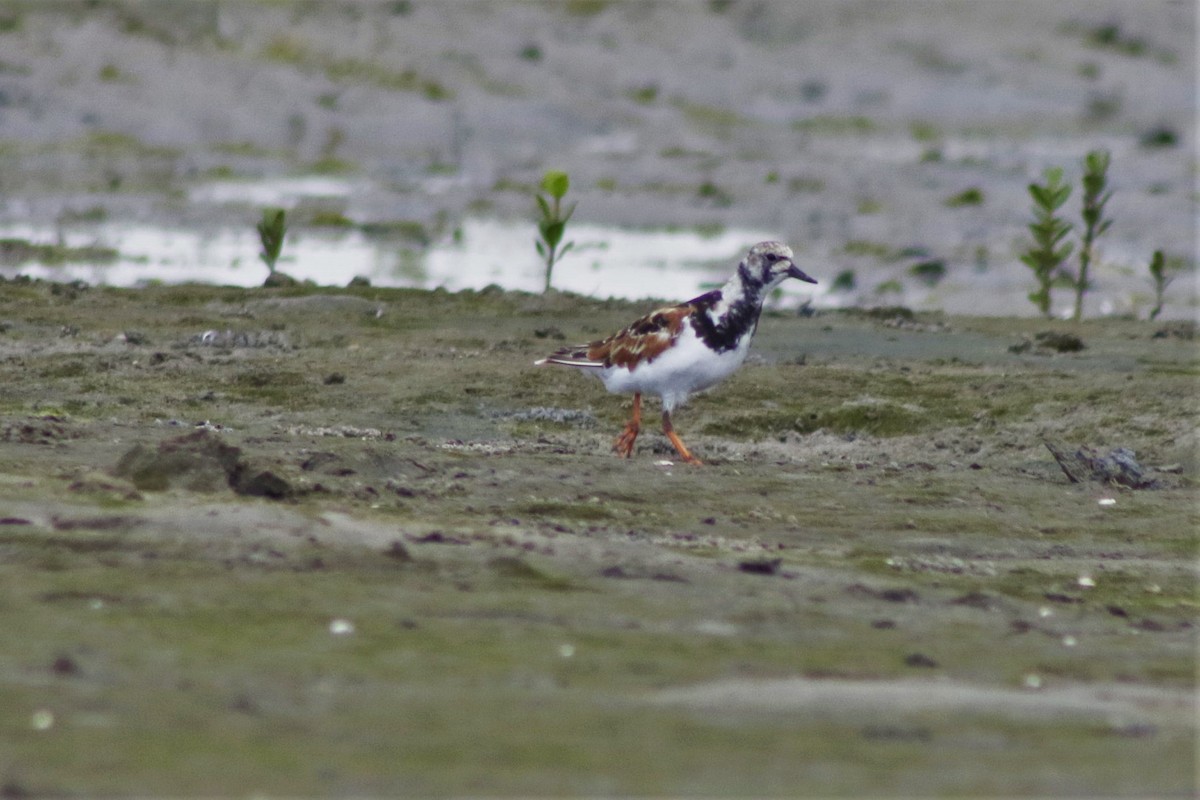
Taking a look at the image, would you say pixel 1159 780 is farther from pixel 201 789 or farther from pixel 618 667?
pixel 201 789

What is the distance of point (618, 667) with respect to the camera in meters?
4.64

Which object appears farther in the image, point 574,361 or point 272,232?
point 272,232

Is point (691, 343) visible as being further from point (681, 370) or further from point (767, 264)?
point (767, 264)

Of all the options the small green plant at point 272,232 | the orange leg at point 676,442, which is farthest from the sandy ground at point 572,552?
the small green plant at point 272,232

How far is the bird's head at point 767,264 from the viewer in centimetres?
916

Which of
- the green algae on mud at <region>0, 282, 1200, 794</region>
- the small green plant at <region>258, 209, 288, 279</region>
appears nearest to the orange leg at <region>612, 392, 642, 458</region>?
the green algae on mud at <region>0, 282, 1200, 794</region>

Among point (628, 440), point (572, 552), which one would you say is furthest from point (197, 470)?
point (628, 440)

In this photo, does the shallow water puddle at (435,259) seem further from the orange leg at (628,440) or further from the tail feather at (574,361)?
the orange leg at (628,440)

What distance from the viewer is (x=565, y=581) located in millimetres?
5590

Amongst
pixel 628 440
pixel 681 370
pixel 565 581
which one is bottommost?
pixel 565 581

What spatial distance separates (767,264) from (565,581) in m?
3.88

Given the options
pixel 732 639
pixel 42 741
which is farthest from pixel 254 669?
pixel 732 639

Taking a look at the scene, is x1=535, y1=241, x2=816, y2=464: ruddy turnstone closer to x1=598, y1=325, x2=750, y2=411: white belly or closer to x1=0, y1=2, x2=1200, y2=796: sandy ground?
x1=598, y1=325, x2=750, y2=411: white belly

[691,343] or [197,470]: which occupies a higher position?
[691,343]
